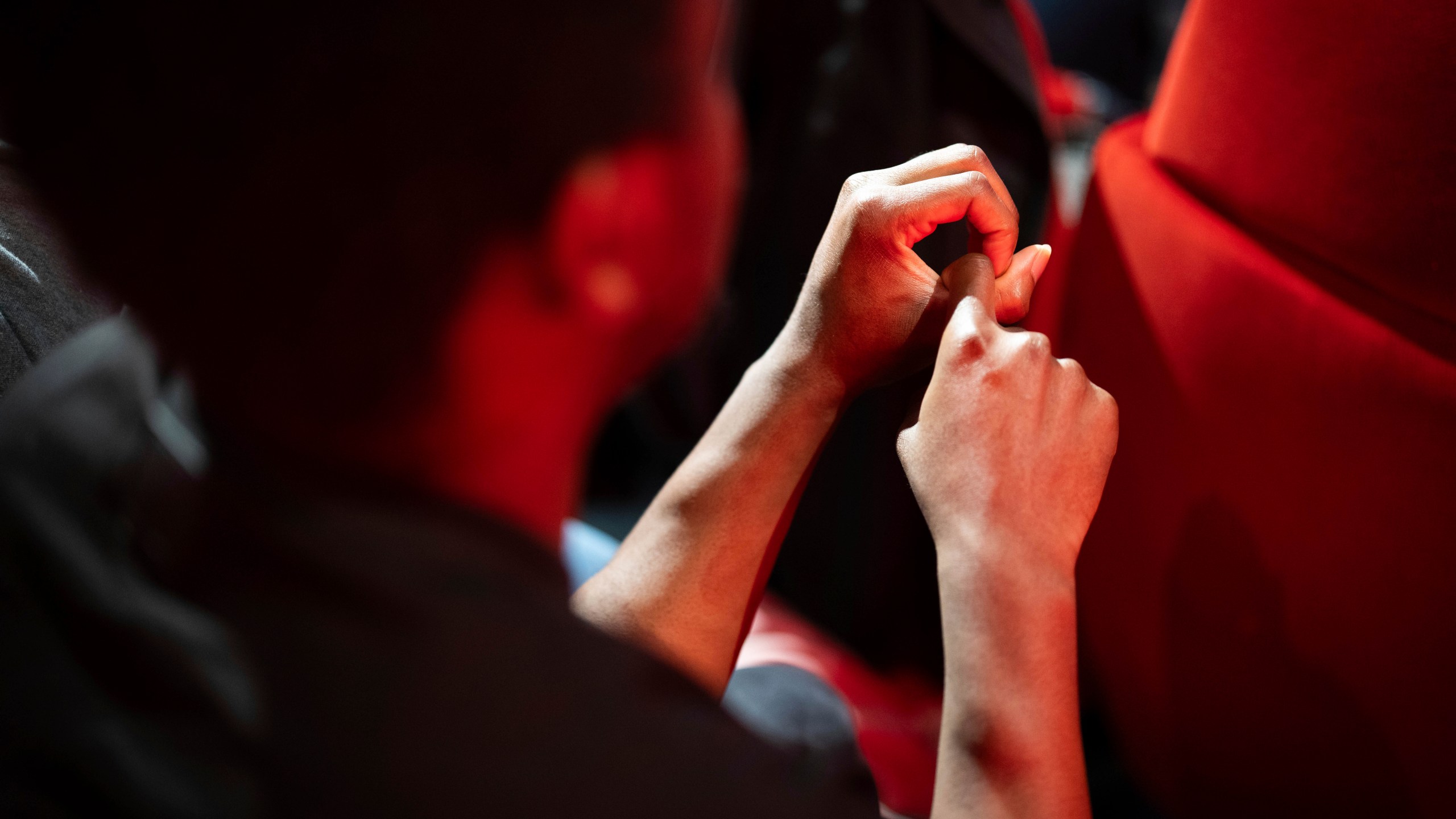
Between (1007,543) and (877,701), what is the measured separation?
0.57m

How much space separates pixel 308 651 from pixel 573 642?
0.09 meters

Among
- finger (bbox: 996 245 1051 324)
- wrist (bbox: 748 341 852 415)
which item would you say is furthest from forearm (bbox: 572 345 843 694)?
finger (bbox: 996 245 1051 324)

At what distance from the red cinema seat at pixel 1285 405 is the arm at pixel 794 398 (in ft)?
0.70

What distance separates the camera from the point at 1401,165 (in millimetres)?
572

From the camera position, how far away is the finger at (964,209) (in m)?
0.53

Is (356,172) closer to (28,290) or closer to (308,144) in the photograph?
(308,144)

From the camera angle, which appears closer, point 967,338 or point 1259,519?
point 967,338

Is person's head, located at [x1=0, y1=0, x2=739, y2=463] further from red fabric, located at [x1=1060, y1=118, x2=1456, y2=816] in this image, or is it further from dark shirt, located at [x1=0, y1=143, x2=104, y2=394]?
red fabric, located at [x1=1060, y1=118, x2=1456, y2=816]

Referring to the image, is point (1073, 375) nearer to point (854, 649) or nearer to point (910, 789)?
point (910, 789)

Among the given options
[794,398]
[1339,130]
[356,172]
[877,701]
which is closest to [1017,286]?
[794,398]

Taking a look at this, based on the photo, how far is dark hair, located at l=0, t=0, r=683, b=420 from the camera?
307 millimetres

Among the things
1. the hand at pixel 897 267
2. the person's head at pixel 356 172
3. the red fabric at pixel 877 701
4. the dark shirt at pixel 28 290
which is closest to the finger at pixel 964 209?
the hand at pixel 897 267

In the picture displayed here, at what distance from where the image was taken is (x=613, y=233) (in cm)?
35

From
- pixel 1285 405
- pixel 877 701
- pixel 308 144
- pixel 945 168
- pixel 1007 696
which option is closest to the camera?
pixel 308 144
